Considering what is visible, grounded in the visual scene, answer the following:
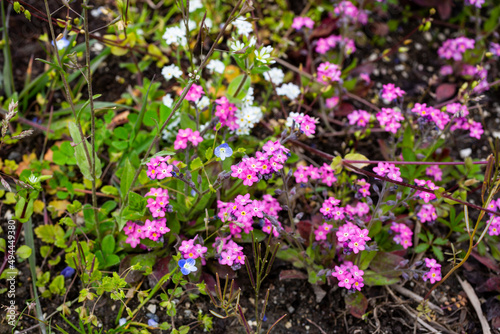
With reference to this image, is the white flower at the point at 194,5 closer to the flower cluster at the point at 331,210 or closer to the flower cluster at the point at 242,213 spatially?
the flower cluster at the point at 242,213

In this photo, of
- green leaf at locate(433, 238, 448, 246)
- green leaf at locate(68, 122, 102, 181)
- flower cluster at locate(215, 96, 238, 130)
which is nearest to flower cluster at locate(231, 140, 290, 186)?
flower cluster at locate(215, 96, 238, 130)

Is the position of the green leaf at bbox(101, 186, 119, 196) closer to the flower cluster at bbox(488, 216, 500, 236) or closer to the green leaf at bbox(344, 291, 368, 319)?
the green leaf at bbox(344, 291, 368, 319)

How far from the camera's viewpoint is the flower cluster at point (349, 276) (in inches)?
95.6

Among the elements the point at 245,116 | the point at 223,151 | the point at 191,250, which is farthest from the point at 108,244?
the point at 245,116

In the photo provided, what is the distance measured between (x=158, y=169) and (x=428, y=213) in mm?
1709

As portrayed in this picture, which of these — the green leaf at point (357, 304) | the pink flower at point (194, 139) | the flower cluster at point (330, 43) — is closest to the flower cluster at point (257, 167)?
the pink flower at point (194, 139)

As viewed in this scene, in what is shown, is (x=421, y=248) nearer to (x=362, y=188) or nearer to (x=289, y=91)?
(x=362, y=188)

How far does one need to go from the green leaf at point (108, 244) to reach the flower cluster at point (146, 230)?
0.17 meters

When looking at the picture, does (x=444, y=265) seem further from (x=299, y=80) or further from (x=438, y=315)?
(x=299, y=80)

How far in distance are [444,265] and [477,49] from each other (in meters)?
2.24

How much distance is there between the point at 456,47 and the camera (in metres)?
3.90

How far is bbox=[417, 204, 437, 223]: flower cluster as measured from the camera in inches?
109

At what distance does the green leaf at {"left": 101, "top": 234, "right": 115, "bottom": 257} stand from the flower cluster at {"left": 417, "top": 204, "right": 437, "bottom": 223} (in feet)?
6.25

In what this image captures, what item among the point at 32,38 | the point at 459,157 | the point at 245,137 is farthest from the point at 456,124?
the point at 32,38
